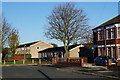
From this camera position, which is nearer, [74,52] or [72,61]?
[72,61]

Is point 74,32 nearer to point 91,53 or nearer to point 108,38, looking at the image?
point 91,53

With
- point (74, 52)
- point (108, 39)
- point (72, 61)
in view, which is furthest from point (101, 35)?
point (74, 52)

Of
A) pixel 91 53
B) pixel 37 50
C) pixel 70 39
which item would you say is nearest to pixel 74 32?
pixel 70 39

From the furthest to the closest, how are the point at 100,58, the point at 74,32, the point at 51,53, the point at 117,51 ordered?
the point at 51,53 → the point at 74,32 → the point at 117,51 → the point at 100,58

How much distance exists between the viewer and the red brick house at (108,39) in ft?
119

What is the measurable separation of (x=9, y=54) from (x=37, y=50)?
2586 centimetres

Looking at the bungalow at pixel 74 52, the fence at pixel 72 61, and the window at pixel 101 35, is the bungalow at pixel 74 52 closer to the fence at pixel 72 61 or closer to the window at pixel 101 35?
the fence at pixel 72 61

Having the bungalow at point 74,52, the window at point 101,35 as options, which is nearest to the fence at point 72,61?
the window at point 101,35

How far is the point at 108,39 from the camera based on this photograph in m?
38.1

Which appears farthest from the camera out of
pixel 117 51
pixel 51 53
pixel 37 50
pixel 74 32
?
pixel 37 50

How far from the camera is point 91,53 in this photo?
56.6 metres

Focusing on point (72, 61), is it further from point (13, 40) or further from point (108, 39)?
point (13, 40)

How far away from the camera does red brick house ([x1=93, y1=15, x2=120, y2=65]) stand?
1430 inches

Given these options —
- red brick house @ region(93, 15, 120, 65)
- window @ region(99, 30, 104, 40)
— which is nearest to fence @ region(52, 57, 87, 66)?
red brick house @ region(93, 15, 120, 65)
